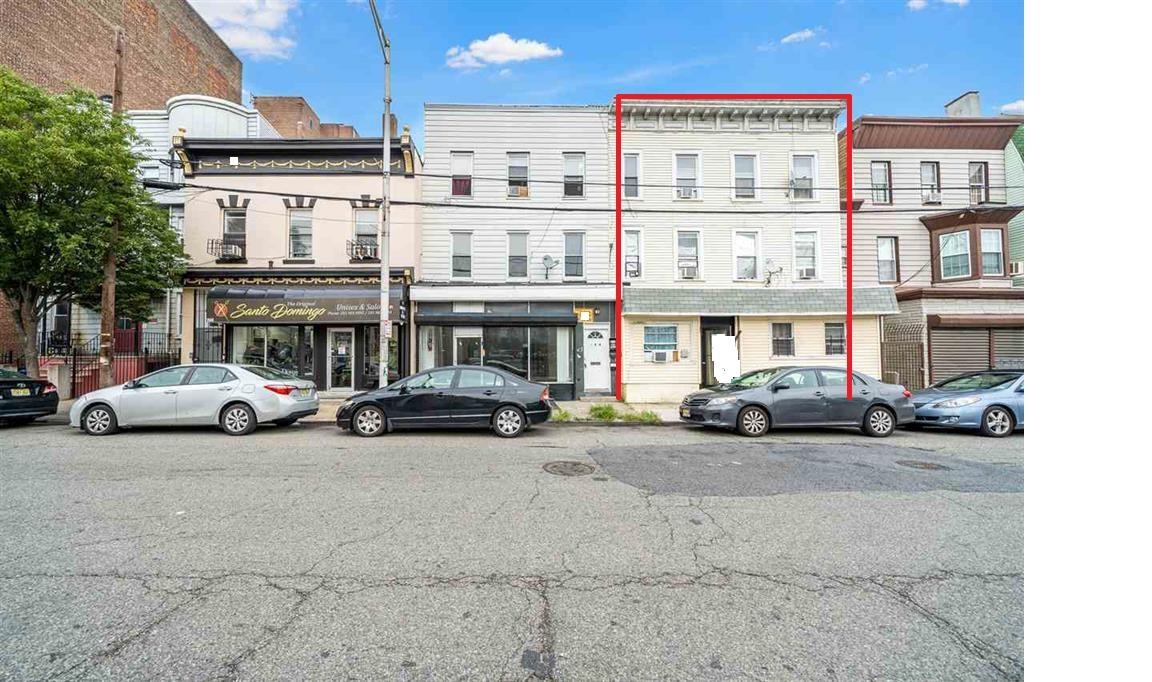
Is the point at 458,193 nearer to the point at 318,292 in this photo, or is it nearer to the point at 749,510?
the point at 318,292

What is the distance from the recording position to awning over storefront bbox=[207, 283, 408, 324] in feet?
47.7

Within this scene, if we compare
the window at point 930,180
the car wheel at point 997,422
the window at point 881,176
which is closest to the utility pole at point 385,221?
the car wheel at point 997,422

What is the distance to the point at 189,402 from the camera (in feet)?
31.5

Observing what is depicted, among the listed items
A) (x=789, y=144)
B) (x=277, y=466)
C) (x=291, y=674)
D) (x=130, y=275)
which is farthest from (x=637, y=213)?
(x=291, y=674)

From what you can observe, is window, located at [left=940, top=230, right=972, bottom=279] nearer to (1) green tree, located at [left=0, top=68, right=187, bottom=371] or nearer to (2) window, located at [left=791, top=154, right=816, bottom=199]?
(2) window, located at [left=791, top=154, right=816, bottom=199]

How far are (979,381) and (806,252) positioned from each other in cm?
738

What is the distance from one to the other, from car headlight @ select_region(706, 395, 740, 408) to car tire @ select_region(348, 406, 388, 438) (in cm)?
630

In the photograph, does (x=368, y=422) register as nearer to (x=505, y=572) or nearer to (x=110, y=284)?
(x=505, y=572)

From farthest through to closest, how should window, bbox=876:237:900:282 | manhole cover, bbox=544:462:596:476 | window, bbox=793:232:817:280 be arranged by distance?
window, bbox=876:237:900:282 → window, bbox=793:232:817:280 → manhole cover, bbox=544:462:596:476

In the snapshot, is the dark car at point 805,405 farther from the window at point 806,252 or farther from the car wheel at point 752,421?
the window at point 806,252

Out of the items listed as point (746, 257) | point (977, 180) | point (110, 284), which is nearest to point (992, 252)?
point (977, 180)

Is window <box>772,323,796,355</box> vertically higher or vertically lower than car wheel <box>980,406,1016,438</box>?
higher

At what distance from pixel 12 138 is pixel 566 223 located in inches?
521

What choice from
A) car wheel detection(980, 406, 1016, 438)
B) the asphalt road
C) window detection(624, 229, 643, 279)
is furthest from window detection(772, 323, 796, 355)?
the asphalt road
